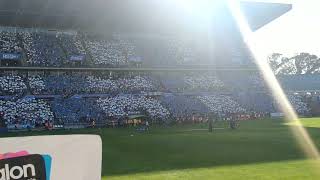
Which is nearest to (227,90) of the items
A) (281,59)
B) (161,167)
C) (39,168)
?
(161,167)

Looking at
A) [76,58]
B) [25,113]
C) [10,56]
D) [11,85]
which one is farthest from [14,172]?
[76,58]

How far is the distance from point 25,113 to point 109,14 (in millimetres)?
18576

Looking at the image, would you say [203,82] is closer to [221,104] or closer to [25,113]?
[221,104]

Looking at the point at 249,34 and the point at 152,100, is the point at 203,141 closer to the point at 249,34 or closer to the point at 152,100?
the point at 152,100

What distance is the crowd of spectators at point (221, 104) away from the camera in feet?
193

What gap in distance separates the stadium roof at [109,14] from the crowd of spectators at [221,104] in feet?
41.3

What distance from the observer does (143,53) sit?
2628 inches

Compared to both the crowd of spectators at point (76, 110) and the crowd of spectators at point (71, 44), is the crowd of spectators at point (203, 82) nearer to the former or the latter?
the crowd of spectators at point (71, 44)

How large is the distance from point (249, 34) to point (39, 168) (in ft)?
243

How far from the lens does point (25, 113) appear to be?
49.0m

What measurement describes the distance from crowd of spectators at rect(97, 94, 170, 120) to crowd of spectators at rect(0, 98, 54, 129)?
22.9 feet

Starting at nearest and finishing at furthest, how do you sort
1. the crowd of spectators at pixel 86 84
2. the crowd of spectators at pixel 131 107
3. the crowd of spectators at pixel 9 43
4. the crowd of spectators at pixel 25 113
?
the crowd of spectators at pixel 25 113, the crowd of spectators at pixel 131 107, the crowd of spectators at pixel 86 84, the crowd of spectators at pixel 9 43

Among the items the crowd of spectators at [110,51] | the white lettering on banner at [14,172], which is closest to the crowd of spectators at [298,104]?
the crowd of spectators at [110,51]

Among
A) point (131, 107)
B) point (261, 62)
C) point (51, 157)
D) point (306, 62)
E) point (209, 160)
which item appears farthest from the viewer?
point (306, 62)
